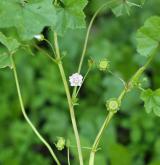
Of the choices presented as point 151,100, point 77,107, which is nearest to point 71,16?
point 151,100

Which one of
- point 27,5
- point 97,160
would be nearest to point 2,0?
point 27,5

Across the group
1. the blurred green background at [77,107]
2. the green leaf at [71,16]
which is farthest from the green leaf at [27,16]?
the blurred green background at [77,107]

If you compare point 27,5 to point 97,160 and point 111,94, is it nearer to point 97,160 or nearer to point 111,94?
point 97,160

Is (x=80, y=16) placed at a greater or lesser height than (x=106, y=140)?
greater

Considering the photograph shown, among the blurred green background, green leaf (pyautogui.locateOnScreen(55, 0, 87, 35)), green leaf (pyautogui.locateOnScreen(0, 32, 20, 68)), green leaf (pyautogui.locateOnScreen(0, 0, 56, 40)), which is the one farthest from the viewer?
the blurred green background

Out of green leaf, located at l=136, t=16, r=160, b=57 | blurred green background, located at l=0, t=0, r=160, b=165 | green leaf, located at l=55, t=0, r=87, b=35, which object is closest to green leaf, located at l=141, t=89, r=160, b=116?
green leaf, located at l=136, t=16, r=160, b=57

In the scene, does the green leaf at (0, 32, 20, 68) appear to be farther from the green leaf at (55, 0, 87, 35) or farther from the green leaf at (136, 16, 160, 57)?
the green leaf at (136, 16, 160, 57)

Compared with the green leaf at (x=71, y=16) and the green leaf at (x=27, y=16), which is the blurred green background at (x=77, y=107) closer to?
the green leaf at (x=71, y=16)
